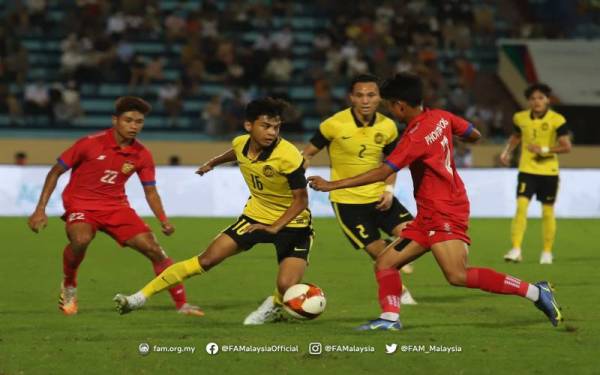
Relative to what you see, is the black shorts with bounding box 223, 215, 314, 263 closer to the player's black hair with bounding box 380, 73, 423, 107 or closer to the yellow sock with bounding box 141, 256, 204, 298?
the yellow sock with bounding box 141, 256, 204, 298

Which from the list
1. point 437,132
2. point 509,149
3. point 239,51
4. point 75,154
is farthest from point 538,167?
point 239,51

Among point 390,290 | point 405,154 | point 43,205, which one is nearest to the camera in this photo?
point 405,154

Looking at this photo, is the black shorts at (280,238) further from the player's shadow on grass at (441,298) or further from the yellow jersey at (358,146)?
the player's shadow on grass at (441,298)

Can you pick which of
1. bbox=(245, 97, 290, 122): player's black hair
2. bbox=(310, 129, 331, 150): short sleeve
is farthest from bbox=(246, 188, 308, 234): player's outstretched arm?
bbox=(310, 129, 331, 150): short sleeve

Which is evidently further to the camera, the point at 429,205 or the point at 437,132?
the point at 429,205

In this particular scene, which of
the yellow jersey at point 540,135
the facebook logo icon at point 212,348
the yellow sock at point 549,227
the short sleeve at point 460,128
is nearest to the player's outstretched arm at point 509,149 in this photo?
the yellow jersey at point 540,135

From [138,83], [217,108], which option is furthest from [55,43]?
[217,108]

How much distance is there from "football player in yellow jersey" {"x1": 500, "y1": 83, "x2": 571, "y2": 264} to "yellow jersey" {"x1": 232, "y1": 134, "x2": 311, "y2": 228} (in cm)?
610

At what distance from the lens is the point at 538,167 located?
15445mm

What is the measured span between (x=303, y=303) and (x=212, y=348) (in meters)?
1.31

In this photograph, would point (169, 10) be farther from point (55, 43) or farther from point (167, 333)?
point (167, 333)

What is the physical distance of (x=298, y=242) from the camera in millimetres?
9805

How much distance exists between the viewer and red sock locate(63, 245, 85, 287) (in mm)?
10367

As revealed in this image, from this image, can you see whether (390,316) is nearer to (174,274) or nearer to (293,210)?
(293,210)
